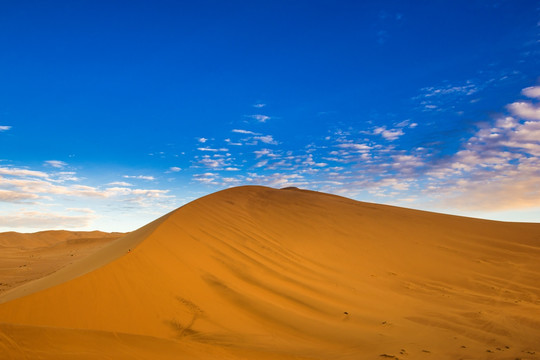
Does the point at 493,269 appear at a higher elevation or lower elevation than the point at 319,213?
lower

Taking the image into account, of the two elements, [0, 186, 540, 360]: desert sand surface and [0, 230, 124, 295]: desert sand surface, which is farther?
[0, 230, 124, 295]: desert sand surface

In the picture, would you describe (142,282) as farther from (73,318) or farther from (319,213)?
(319,213)

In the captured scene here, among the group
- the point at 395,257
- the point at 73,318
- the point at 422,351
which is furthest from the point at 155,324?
the point at 395,257

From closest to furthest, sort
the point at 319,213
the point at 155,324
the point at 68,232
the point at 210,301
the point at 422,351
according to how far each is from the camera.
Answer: the point at 422,351 → the point at 155,324 → the point at 210,301 → the point at 319,213 → the point at 68,232

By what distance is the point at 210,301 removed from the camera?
6445mm

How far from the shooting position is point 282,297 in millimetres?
6926

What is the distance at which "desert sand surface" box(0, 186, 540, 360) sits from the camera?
13.8ft

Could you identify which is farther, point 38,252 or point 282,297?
point 38,252

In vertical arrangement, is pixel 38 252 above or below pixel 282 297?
above

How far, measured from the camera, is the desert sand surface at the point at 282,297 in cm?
421

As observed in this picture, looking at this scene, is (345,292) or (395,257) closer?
(345,292)

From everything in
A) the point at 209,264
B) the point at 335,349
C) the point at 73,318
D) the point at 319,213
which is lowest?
the point at 335,349

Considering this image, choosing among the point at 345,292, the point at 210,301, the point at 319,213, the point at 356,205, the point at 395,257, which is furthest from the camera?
the point at 356,205

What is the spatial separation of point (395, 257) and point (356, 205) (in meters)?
5.81
